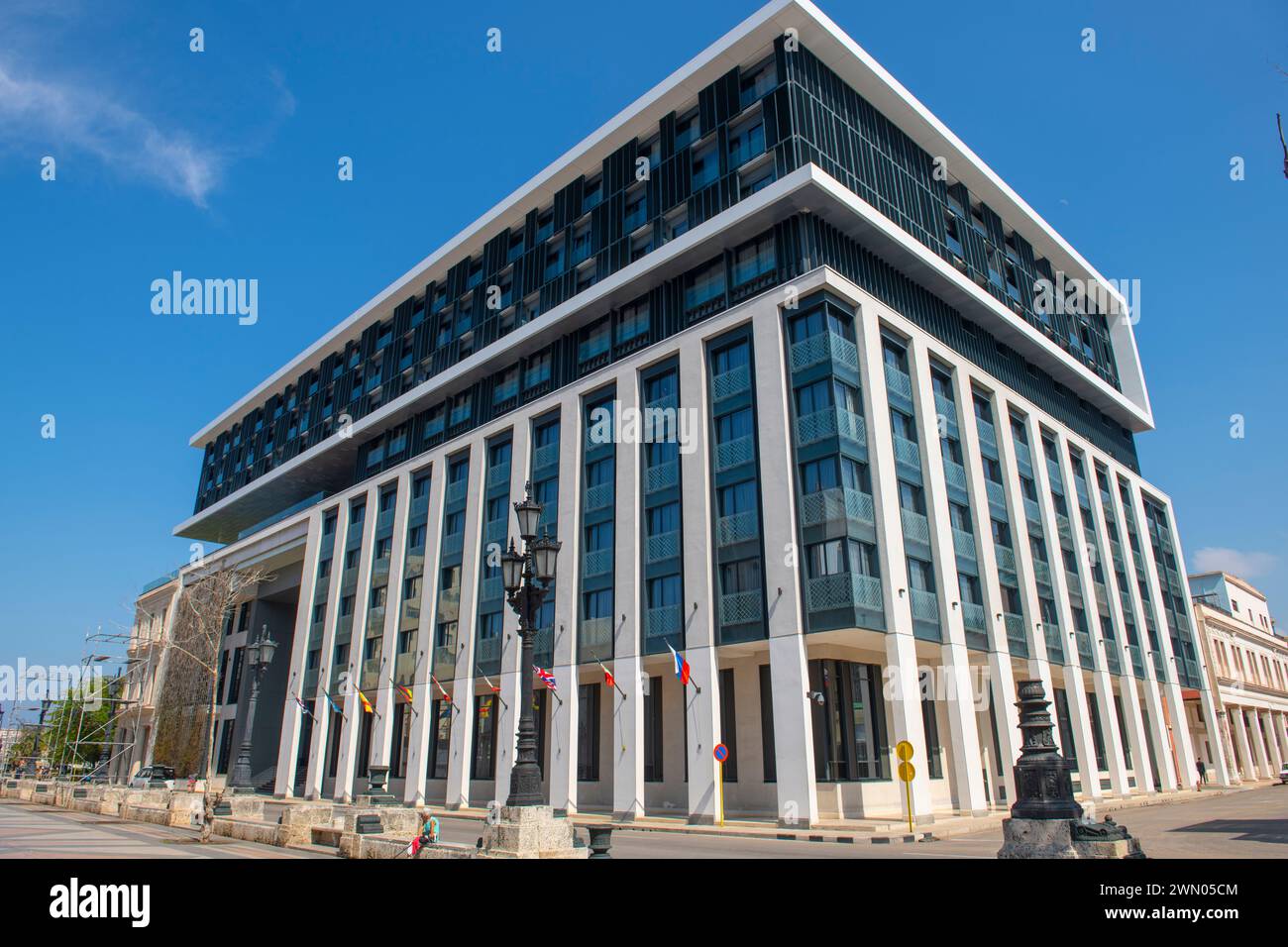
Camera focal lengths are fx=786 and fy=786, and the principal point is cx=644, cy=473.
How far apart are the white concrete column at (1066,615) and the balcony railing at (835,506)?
14.5 metres

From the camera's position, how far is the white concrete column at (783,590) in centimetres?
2531

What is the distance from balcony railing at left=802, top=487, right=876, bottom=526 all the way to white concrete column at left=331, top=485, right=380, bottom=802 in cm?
3125

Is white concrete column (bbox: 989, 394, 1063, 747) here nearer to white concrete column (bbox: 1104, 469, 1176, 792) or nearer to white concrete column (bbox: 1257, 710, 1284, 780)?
white concrete column (bbox: 1104, 469, 1176, 792)

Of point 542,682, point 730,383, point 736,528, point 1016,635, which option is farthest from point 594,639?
point 1016,635

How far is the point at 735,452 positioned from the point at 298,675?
37.1m

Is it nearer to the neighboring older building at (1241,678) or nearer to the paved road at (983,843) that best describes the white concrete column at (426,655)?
the paved road at (983,843)

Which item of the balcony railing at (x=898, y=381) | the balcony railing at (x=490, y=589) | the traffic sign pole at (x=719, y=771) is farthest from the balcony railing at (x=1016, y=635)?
the balcony railing at (x=490, y=589)

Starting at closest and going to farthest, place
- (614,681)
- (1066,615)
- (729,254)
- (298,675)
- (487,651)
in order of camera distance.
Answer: (614,681) < (729,254) < (1066,615) < (487,651) < (298,675)

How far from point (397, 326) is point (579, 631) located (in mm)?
29799

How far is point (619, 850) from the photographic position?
19344 millimetres

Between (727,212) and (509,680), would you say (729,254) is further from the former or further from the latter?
(509,680)

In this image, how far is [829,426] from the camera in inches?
1125

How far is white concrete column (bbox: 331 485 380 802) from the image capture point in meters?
45.2
